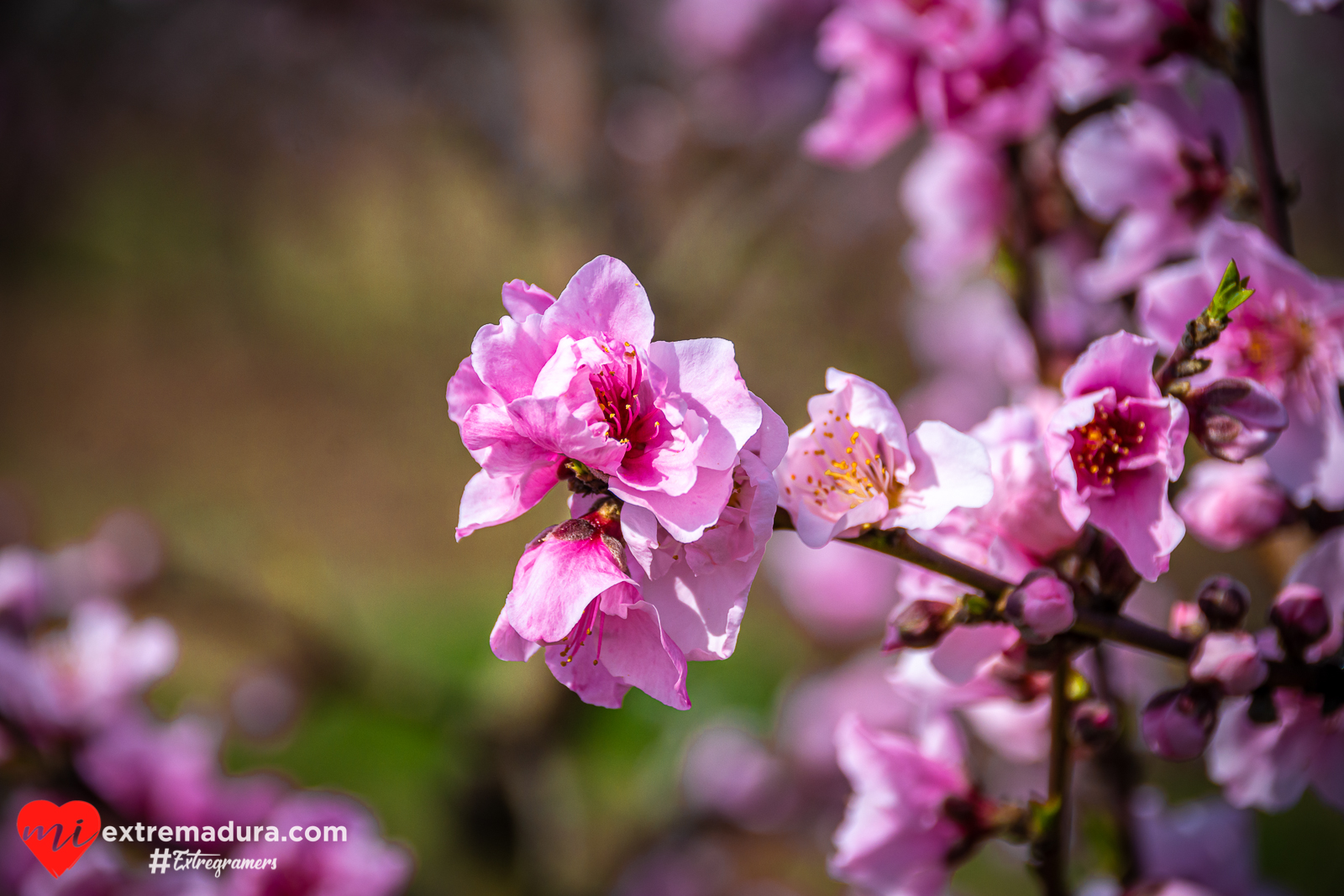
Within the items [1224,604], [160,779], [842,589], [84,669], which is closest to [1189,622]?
[1224,604]

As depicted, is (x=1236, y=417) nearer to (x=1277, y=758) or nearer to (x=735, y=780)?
(x=1277, y=758)

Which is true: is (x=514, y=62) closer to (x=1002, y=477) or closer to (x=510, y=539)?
(x=1002, y=477)

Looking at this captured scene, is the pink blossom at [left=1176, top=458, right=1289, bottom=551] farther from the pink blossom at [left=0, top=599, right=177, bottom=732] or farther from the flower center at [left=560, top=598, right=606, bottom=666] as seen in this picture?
the pink blossom at [left=0, top=599, right=177, bottom=732]

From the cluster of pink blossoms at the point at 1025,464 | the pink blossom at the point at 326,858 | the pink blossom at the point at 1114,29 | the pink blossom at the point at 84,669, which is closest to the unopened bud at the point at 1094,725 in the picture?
the cluster of pink blossoms at the point at 1025,464

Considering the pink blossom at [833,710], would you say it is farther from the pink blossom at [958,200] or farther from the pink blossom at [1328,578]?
the pink blossom at [1328,578]

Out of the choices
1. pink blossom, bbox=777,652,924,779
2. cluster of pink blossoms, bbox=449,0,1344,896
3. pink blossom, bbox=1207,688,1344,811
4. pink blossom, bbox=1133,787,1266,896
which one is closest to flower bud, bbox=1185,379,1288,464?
cluster of pink blossoms, bbox=449,0,1344,896

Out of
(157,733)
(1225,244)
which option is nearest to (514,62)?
(157,733)
